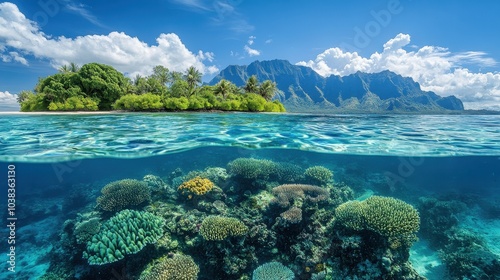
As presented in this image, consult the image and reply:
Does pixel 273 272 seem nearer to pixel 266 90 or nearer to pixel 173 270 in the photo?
pixel 173 270

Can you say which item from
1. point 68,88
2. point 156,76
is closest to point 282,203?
point 68,88

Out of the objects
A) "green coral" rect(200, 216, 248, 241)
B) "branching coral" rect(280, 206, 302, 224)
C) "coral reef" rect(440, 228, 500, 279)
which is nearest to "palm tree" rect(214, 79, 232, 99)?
"branching coral" rect(280, 206, 302, 224)

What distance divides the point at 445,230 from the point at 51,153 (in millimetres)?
20647

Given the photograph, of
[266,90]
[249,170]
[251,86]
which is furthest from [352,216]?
[266,90]

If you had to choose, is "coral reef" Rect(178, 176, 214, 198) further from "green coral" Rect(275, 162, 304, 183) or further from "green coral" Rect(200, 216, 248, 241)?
"green coral" Rect(275, 162, 304, 183)

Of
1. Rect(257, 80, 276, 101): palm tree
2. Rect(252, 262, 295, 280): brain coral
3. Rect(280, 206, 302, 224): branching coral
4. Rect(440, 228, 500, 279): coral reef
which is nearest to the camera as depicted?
Rect(252, 262, 295, 280): brain coral

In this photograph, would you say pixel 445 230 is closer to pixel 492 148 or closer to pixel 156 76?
pixel 492 148

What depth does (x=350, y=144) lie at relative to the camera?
15906 millimetres

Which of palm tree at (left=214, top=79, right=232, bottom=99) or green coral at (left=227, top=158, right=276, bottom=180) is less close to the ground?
palm tree at (left=214, top=79, right=232, bottom=99)

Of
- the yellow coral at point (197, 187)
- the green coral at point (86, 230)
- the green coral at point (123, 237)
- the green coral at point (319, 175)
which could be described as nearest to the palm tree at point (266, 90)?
the green coral at point (319, 175)

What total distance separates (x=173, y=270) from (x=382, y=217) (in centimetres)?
613

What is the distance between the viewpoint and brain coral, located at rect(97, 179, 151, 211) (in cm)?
978

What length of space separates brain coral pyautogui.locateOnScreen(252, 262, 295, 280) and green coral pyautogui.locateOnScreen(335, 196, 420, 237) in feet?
7.43

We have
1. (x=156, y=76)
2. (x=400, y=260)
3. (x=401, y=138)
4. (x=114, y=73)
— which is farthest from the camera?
(x=156, y=76)
